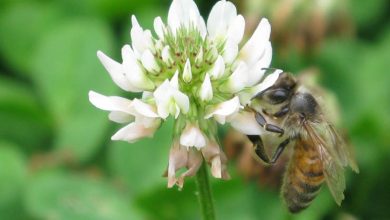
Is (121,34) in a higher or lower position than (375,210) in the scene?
higher

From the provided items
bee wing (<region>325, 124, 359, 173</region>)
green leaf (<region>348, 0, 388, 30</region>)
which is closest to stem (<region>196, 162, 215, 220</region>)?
bee wing (<region>325, 124, 359, 173</region>)

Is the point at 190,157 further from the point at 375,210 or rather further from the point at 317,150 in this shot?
the point at 375,210

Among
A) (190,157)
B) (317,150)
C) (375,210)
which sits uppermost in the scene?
(190,157)

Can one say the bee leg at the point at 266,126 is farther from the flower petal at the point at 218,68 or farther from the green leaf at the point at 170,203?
the green leaf at the point at 170,203

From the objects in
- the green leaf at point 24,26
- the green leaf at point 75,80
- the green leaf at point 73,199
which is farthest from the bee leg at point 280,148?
the green leaf at point 24,26

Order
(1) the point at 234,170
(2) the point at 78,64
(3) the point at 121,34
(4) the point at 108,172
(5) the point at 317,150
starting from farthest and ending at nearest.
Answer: (3) the point at 121,34
(2) the point at 78,64
(4) the point at 108,172
(1) the point at 234,170
(5) the point at 317,150

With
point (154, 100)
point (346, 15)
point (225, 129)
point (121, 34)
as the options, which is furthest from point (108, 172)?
point (154, 100)

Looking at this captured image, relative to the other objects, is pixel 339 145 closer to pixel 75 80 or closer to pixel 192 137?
pixel 192 137
